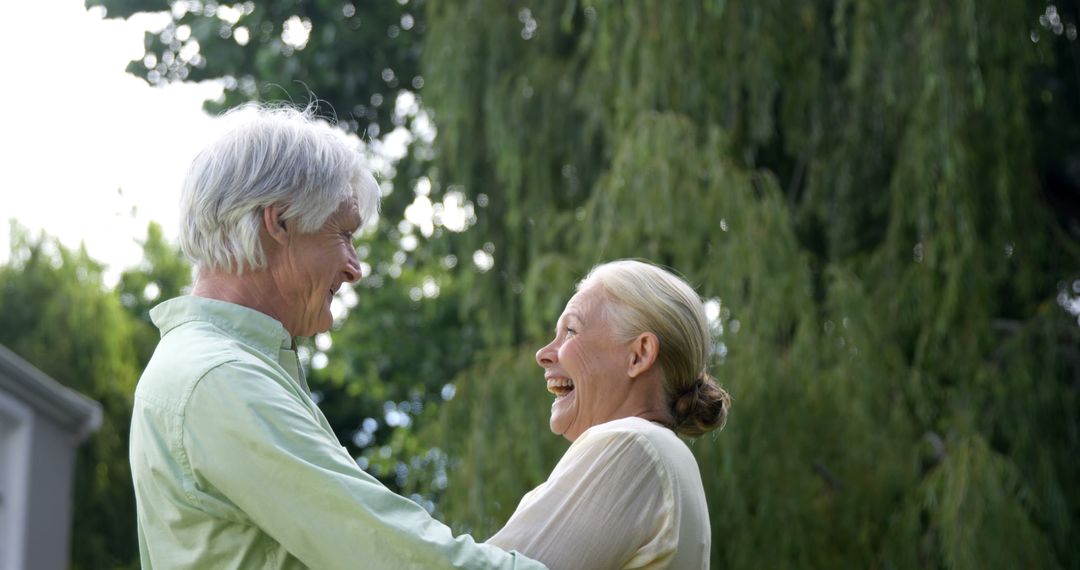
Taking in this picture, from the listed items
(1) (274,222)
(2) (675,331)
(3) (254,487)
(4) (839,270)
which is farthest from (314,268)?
(4) (839,270)

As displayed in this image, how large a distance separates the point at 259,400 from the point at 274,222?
33 cm

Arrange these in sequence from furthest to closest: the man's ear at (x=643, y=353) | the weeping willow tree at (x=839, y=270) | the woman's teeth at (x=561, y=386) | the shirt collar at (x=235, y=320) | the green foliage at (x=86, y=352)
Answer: the green foliage at (x=86, y=352)
the weeping willow tree at (x=839, y=270)
the woman's teeth at (x=561, y=386)
the man's ear at (x=643, y=353)
the shirt collar at (x=235, y=320)

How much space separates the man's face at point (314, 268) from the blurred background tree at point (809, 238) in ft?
10.6

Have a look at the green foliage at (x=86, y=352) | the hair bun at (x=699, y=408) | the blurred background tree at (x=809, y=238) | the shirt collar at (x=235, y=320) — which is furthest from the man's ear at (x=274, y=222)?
the green foliage at (x=86, y=352)

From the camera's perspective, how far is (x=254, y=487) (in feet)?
6.23

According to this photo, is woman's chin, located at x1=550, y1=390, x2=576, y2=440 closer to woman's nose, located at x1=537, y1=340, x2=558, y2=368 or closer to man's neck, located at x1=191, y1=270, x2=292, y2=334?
woman's nose, located at x1=537, y1=340, x2=558, y2=368

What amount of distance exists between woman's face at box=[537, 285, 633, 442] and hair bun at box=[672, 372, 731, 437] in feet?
0.34

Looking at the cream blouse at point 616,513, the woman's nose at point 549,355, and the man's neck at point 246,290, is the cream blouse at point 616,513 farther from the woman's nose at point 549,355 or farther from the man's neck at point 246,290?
the man's neck at point 246,290

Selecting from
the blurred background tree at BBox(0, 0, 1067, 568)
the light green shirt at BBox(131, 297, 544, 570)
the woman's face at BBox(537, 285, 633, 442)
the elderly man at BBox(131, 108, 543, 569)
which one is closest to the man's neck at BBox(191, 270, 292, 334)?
the elderly man at BBox(131, 108, 543, 569)

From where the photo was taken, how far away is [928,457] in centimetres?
593

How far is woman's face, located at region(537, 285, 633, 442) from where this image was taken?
99.3 inches

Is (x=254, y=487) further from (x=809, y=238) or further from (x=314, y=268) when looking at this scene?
(x=809, y=238)

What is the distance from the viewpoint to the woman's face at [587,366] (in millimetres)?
2523

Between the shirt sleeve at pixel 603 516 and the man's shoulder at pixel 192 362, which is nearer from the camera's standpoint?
the man's shoulder at pixel 192 362
